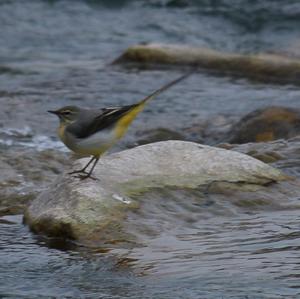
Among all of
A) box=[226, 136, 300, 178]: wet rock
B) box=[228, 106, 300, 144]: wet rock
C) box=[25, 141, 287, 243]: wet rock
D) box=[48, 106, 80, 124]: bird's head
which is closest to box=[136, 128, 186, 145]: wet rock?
box=[228, 106, 300, 144]: wet rock

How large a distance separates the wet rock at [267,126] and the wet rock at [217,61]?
2463mm

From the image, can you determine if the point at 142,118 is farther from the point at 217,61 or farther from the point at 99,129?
the point at 99,129

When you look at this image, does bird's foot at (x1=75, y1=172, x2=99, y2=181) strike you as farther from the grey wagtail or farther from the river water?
the river water

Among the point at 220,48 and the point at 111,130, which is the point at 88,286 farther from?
the point at 220,48

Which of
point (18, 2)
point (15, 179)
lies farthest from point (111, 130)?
point (18, 2)

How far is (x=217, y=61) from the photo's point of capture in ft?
44.2

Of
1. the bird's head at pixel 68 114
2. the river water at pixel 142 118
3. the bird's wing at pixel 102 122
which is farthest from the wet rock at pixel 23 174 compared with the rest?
the bird's wing at pixel 102 122

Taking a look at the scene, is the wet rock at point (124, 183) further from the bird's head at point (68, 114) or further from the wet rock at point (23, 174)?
the wet rock at point (23, 174)

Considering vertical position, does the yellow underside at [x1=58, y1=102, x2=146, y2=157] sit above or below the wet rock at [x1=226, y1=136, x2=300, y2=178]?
above

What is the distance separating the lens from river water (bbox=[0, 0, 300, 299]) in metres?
5.59

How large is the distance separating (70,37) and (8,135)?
19.8ft

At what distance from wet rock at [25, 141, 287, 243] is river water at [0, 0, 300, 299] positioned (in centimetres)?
14

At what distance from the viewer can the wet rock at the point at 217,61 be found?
12930 millimetres

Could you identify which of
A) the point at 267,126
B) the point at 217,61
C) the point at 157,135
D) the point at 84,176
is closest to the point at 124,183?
the point at 84,176
